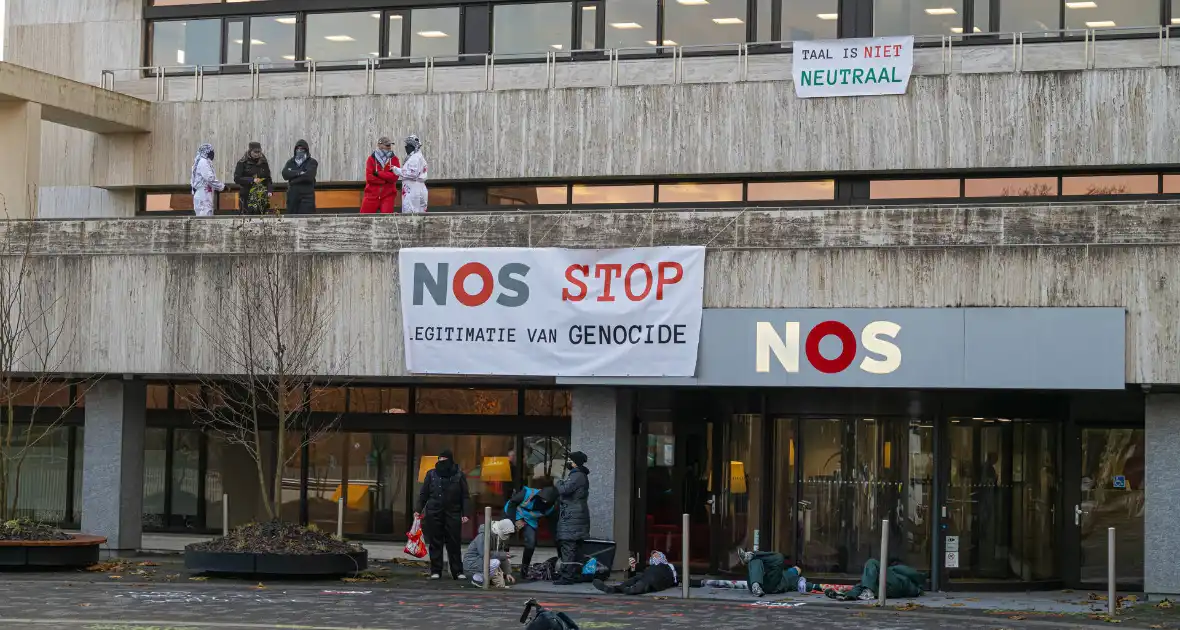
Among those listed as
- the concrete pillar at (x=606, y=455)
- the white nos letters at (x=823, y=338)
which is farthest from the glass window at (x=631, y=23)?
the white nos letters at (x=823, y=338)

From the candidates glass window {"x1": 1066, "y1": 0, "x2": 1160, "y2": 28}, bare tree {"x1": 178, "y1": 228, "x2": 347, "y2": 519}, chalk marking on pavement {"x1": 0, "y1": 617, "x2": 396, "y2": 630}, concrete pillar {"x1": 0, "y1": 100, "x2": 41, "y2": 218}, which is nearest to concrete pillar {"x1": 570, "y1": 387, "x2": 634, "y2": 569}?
bare tree {"x1": 178, "y1": 228, "x2": 347, "y2": 519}

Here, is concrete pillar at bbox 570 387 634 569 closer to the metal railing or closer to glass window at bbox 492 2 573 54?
the metal railing

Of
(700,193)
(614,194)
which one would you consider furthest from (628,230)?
(614,194)

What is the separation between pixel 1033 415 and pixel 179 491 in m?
17.1

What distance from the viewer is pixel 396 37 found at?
3089 cm

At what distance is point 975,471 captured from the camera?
23609mm

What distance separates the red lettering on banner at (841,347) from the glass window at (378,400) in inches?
407

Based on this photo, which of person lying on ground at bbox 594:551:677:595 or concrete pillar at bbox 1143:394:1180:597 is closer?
concrete pillar at bbox 1143:394:1180:597

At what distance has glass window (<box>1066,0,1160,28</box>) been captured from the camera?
88.6ft

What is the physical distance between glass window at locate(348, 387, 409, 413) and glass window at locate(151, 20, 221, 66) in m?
7.15

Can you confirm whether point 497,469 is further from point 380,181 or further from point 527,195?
point 380,181

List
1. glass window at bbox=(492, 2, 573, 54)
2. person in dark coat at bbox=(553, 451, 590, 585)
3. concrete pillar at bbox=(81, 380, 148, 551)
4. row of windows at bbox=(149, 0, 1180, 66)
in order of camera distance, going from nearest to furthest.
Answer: person in dark coat at bbox=(553, 451, 590, 585)
concrete pillar at bbox=(81, 380, 148, 551)
row of windows at bbox=(149, 0, 1180, 66)
glass window at bbox=(492, 2, 573, 54)

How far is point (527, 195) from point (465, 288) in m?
5.32

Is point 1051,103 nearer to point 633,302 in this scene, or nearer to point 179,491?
point 633,302
